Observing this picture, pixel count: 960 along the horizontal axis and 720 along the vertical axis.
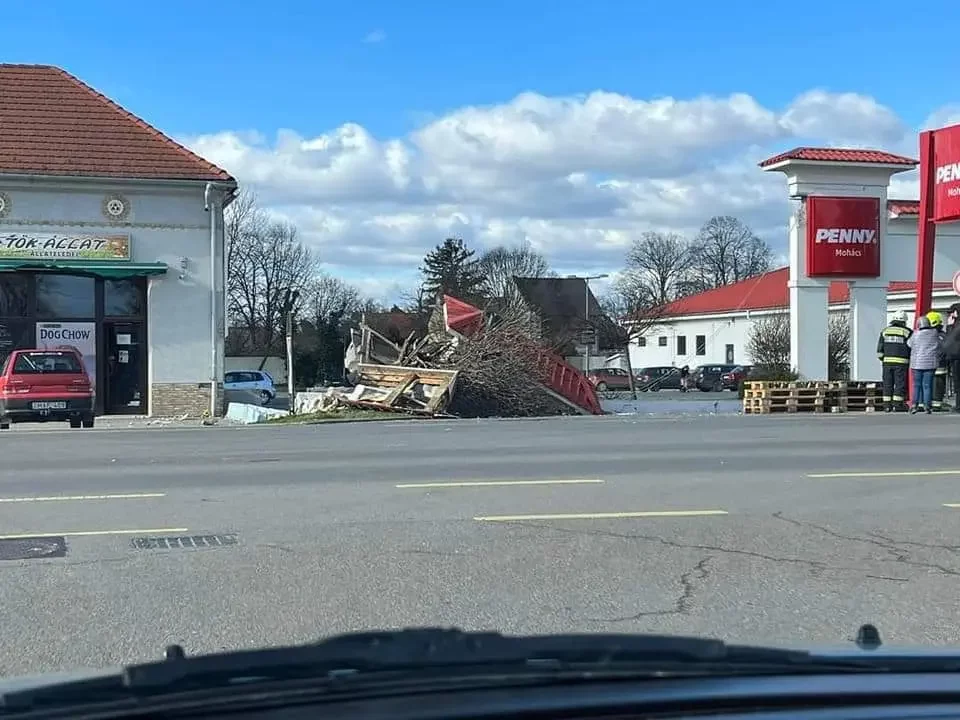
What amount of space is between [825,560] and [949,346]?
1480 centimetres

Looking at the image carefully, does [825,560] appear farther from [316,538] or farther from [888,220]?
[888,220]

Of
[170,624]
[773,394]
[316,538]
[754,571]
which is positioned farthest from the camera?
[773,394]

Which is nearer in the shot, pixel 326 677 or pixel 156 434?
pixel 326 677

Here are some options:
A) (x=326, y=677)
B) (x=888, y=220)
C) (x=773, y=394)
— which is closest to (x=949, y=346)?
(x=773, y=394)

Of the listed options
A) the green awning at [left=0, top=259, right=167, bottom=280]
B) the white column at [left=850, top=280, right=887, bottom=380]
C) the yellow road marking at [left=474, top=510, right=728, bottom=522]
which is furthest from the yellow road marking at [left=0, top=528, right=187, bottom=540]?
the white column at [left=850, top=280, right=887, bottom=380]

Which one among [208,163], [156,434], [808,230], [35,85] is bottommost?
[156,434]

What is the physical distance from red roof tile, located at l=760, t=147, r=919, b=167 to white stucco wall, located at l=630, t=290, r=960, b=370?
103 feet

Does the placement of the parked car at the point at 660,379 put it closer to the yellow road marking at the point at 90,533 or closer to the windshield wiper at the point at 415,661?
the yellow road marking at the point at 90,533

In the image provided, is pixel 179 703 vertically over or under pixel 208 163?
under

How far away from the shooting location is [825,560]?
24.8 feet

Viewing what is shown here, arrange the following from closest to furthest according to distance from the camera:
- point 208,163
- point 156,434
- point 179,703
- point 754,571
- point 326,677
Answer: point 179,703 → point 326,677 → point 754,571 → point 156,434 → point 208,163

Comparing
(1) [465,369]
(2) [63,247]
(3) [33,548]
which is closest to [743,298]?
(1) [465,369]

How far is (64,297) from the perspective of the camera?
27812mm

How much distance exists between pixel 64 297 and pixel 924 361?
64.9 feet
